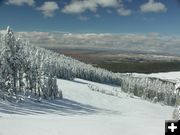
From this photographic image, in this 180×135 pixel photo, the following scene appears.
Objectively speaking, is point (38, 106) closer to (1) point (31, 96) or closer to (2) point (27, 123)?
(1) point (31, 96)

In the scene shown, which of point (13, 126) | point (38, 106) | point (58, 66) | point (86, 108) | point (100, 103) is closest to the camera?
point (13, 126)

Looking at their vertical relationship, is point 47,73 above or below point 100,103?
above

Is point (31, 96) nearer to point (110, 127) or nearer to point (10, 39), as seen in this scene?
point (10, 39)

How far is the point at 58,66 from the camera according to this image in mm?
191875

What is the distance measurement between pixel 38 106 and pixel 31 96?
821 cm

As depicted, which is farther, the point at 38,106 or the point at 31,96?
the point at 31,96

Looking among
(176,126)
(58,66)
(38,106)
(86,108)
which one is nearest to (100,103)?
(86,108)

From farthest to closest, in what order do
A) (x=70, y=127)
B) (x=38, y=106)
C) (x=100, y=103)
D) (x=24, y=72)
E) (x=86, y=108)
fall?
(x=100, y=103) → (x=86, y=108) → (x=24, y=72) → (x=38, y=106) → (x=70, y=127)

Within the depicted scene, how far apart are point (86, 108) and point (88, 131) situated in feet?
230

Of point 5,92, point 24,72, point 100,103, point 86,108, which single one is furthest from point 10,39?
point 100,103

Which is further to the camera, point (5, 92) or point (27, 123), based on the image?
point (5, 92)

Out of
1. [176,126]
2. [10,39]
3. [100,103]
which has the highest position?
[10,39]

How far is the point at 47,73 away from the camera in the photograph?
99.3 meters

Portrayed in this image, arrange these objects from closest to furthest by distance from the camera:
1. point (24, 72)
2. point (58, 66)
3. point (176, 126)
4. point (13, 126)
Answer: point (176, 126)
point (13, 126)
point (24, 72)
point (58, 66)
